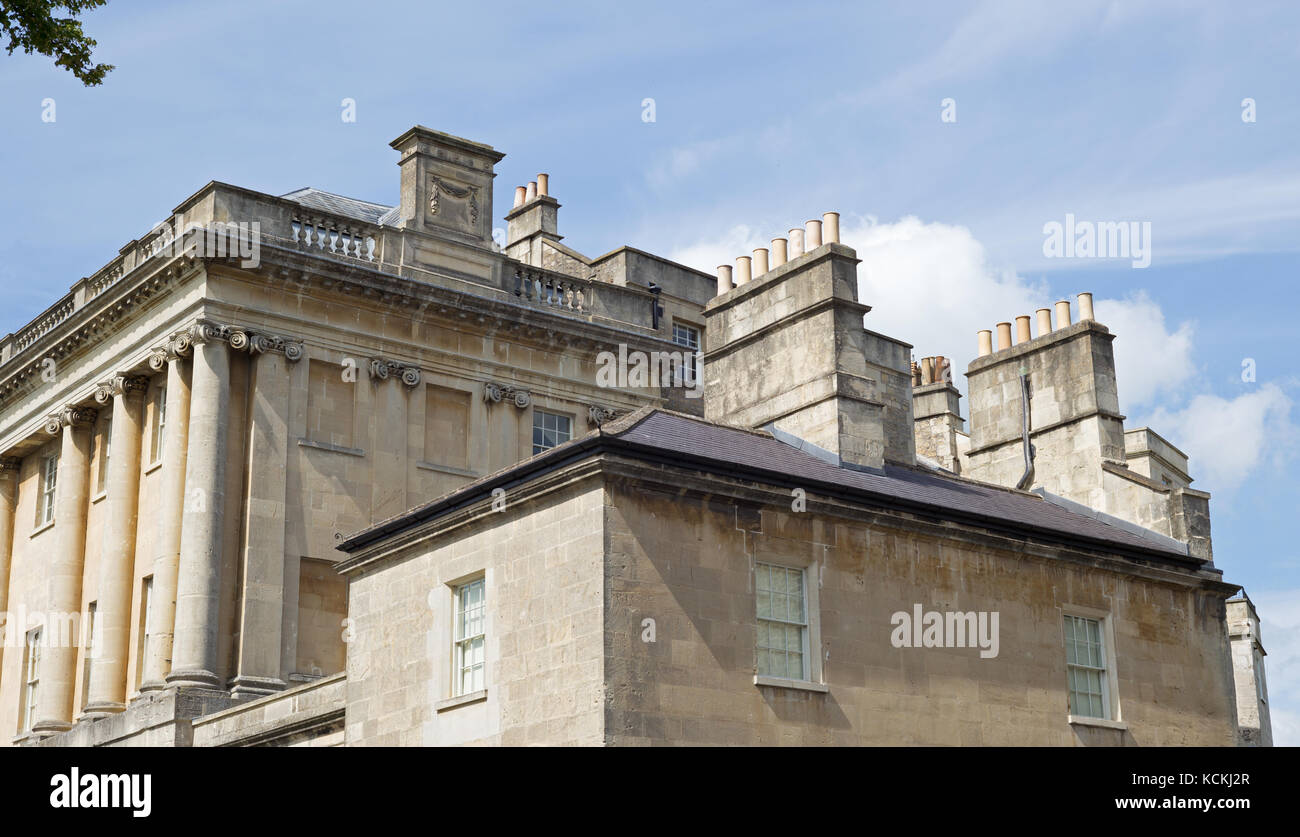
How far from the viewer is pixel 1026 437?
98.1ft

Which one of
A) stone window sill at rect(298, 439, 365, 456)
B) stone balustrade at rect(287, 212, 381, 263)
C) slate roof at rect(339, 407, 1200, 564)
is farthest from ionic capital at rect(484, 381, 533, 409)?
slate roof at rect(339, 407, 1200, 564)

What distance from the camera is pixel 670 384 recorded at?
38125 mm

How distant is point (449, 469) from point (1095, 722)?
14.9m

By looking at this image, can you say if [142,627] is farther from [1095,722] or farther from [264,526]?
[1095,722]

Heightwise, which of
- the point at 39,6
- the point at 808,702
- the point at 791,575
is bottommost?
the point at 808,702

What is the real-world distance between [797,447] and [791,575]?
3.67 meters

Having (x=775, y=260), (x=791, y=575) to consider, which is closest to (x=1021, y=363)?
(x=775, y=260)

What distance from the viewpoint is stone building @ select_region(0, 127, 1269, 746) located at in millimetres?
20062

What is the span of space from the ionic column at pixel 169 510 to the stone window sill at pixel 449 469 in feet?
14.7

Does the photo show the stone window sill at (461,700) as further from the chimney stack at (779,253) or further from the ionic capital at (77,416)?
the ionic capital at (77,416)

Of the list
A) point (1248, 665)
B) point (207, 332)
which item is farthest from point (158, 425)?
point (1248, 665)

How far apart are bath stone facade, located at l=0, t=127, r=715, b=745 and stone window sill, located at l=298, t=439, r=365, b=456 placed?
6 cm
